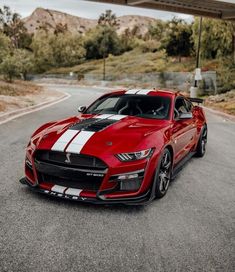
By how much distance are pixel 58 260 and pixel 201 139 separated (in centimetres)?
492

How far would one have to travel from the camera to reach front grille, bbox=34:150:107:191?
4.41m

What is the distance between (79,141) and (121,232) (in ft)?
4.31

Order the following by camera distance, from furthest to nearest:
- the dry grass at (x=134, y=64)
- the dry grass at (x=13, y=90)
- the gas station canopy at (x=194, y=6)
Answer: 1. the dry grass at (x=134, y=64)
2. the dry grass at (x=13, y=90)
3. the gas station canopy at (x=194, y=6)

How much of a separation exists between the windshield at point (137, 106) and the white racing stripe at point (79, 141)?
4.46 ft

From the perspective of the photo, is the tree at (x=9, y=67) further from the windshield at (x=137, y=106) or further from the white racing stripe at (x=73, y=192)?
the white racing stripe at (x=73, y=192)

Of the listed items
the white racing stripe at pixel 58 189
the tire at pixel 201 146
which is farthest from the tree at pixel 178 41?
the white racing stripe at pixel 58 189

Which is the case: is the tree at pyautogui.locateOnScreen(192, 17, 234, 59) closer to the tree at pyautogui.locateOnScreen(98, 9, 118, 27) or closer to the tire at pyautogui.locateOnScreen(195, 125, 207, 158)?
the tire at pyautogui.locateOnScreen(195, 125, 207, 158)

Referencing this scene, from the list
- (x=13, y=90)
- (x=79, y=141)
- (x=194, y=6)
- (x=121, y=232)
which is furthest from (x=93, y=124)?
(x=13, y=90)

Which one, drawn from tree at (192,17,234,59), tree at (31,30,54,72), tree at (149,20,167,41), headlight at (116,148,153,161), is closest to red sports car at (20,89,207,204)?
headlight at (116,148,153,161)

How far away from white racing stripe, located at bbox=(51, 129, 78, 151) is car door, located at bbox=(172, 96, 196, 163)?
61.8 inches

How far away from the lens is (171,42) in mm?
57094

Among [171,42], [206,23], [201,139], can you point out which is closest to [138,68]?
[171,42]

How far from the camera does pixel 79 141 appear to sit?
15.4ft

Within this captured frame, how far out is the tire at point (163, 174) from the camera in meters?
4.83
